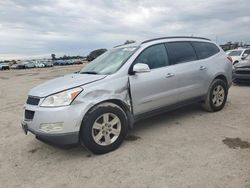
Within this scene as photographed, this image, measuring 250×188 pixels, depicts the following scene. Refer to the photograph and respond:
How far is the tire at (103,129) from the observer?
4.05 metres

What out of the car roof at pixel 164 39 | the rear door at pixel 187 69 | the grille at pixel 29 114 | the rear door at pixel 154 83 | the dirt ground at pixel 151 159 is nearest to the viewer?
the dirt ground at pixel 151 159

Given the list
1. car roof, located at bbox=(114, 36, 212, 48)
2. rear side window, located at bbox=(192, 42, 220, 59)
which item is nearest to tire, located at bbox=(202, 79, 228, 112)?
rear side window, located at bbox=(192, 42, 220, 59)

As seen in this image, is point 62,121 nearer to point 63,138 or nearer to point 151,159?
point 63,138

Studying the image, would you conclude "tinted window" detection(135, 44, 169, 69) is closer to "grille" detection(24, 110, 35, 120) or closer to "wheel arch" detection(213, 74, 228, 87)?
"wheel arch" detection(213, 74, 228, 87)

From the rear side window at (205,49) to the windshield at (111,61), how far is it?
1.66 m

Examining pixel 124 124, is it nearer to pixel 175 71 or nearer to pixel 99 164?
pixel 99 164

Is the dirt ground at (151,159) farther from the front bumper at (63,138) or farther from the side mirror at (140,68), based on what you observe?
the side mirror at (140,68)

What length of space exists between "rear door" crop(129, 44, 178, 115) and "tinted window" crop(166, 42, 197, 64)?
0.17m

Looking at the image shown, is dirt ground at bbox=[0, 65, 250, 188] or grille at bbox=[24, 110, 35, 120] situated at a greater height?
grille at bbox=[24, 110, 35, 120]

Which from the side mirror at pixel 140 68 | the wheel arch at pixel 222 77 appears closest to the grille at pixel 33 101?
the side mirror at pixel 140 68

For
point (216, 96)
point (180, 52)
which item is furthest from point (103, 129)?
point (216, 96)

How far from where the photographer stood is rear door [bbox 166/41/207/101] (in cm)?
533

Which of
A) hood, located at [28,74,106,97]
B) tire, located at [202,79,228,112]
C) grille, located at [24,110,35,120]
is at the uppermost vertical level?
hood, located at [28,74,106,97]

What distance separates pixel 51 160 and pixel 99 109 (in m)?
1.09
